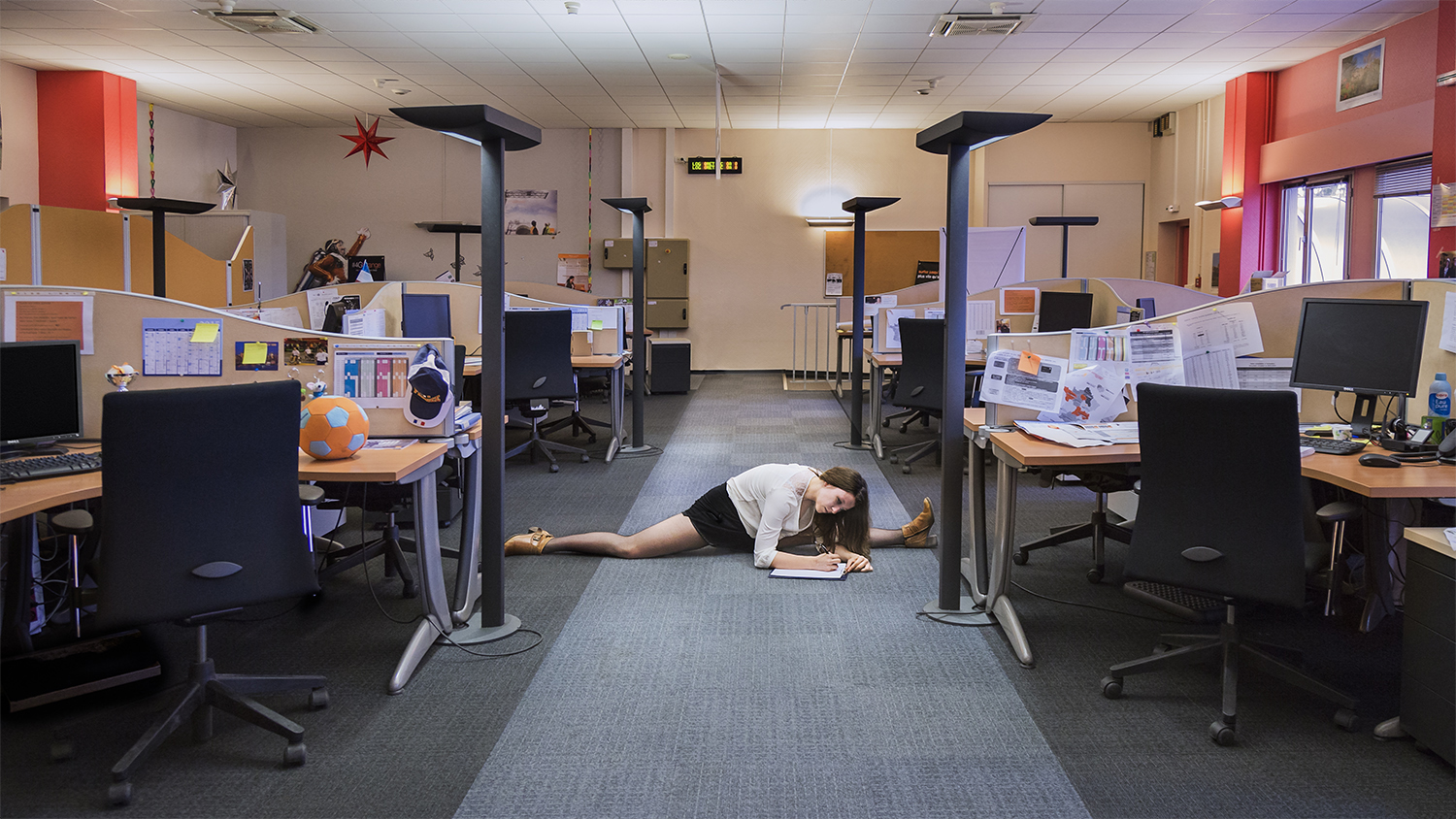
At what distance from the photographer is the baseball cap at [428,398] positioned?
2.95 meters

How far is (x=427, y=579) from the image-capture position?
9.25ft

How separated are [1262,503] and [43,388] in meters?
3.40

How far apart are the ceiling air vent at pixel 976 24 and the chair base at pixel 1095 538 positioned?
394 centimetres

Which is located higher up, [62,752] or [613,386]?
[613,386]

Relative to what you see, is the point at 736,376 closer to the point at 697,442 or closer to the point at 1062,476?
the point at 697,442

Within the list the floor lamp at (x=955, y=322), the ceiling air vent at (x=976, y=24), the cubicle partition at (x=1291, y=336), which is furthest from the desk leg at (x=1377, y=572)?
the ceiling air vent at (x=976, y=24)

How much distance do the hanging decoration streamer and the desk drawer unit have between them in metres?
10.8

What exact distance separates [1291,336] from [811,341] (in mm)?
8336

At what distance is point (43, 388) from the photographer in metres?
2.78

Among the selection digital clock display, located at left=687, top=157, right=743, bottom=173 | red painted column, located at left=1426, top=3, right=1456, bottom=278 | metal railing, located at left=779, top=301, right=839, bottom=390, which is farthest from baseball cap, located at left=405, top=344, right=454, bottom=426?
digital clock display, located at left=687, top=157, right=743, bottom=173

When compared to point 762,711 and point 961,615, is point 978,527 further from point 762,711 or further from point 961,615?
point 762,711

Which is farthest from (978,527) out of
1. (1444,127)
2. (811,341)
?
(811,341)

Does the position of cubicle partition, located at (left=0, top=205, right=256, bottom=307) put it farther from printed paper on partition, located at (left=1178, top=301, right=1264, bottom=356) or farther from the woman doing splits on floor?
printed paper on partition, located at (left=1178, top=301, right=1264, bottom=356)

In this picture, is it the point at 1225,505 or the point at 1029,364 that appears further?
the point at 1029,364
